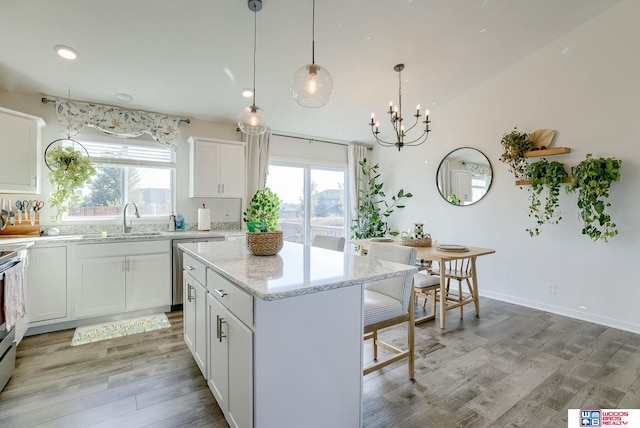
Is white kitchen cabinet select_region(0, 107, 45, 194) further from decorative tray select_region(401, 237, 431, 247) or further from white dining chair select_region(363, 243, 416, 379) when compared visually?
decorative tray select_region(401, 237, 431, 247)

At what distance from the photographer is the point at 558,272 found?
3.59 meters

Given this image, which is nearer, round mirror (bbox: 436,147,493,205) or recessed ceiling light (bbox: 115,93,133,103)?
recessed ceiling light (bbox: 115,93,133,103)

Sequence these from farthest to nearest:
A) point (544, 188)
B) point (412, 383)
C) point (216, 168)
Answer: point (216, 168)
point (544, 188)
point (412, 383)

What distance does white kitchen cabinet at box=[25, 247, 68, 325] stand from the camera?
9.52ft

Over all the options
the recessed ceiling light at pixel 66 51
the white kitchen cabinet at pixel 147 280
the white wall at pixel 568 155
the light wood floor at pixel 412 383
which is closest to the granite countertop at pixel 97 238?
the white kitchen cabinet at pixel 147 280

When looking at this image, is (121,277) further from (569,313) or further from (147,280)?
(569,313)

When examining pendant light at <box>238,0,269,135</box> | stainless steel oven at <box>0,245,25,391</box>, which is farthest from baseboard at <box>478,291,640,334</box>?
stainless steel oven at <box>0,245,25,391</box>

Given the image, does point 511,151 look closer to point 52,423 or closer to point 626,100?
point 626,100

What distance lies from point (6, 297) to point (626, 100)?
5.56 metres

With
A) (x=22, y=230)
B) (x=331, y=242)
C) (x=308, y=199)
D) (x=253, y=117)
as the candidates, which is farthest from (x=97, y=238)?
(x=308, y=199)

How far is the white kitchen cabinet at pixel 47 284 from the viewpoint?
2.90 meters

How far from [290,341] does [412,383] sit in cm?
129

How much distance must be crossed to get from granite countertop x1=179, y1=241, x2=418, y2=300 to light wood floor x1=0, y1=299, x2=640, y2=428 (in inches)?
36.2

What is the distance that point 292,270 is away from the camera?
5.31ft
